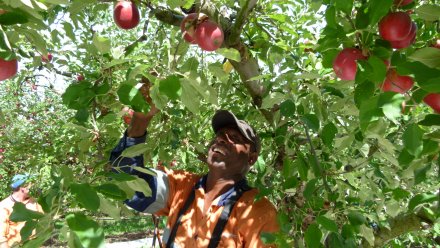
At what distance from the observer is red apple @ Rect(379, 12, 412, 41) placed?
113 cm

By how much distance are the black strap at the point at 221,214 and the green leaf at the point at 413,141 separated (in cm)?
114

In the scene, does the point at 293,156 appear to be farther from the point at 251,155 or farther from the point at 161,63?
the point at 161,63

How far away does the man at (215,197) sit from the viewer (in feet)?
6.24

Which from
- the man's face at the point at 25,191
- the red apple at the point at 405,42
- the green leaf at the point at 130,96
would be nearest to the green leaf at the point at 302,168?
the red apple at the point at 405,42

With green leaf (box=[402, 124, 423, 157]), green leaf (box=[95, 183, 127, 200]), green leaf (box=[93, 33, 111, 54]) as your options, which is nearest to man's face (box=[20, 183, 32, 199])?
green leaf (box=[93, 33, 111, 54])

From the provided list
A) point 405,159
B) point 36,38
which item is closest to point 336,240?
point 405,159

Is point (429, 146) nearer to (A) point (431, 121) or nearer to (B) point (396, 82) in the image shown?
(A) point (431, 121)

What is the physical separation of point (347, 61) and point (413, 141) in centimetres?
34

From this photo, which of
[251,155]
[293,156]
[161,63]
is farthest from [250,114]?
[161,63]

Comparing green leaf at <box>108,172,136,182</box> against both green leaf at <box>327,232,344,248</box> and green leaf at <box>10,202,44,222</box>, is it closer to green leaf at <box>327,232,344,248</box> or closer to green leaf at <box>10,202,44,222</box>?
green leaf at <box>10,202,44,222</box>

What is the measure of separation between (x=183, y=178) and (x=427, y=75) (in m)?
1.66

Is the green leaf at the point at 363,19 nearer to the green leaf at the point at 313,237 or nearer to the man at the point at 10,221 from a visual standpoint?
the green leaf at the point at 313,237

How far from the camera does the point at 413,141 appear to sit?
97 cm

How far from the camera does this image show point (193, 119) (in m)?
3.00
